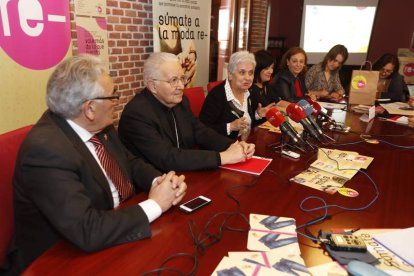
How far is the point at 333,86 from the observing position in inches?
165

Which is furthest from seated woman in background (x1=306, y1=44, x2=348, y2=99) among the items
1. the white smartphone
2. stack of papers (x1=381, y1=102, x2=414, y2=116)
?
the white smartphone

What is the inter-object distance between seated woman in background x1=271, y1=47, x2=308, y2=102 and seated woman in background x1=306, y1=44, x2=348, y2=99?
43 cm

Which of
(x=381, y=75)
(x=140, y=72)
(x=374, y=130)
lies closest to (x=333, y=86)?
(x=381, y=75)

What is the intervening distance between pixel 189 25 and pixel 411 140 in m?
2.72

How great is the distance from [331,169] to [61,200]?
129 centimetres

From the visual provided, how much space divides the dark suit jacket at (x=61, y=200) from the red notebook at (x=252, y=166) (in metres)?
0.64

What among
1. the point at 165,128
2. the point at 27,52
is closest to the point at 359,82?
the point at 165,128

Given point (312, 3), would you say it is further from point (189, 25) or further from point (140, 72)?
point (140, 72)

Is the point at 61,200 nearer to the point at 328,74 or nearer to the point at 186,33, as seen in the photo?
the point at 186,33

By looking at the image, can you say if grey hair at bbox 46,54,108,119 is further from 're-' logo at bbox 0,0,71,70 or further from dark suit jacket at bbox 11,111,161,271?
're-' logo at bbox 0,0,71,70

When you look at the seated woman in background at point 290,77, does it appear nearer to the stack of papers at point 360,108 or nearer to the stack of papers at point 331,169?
the stack of papers at point 360,108

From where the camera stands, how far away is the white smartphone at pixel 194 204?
1249 millimetres

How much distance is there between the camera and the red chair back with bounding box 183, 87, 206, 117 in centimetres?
274

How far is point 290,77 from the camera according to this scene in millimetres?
3691
